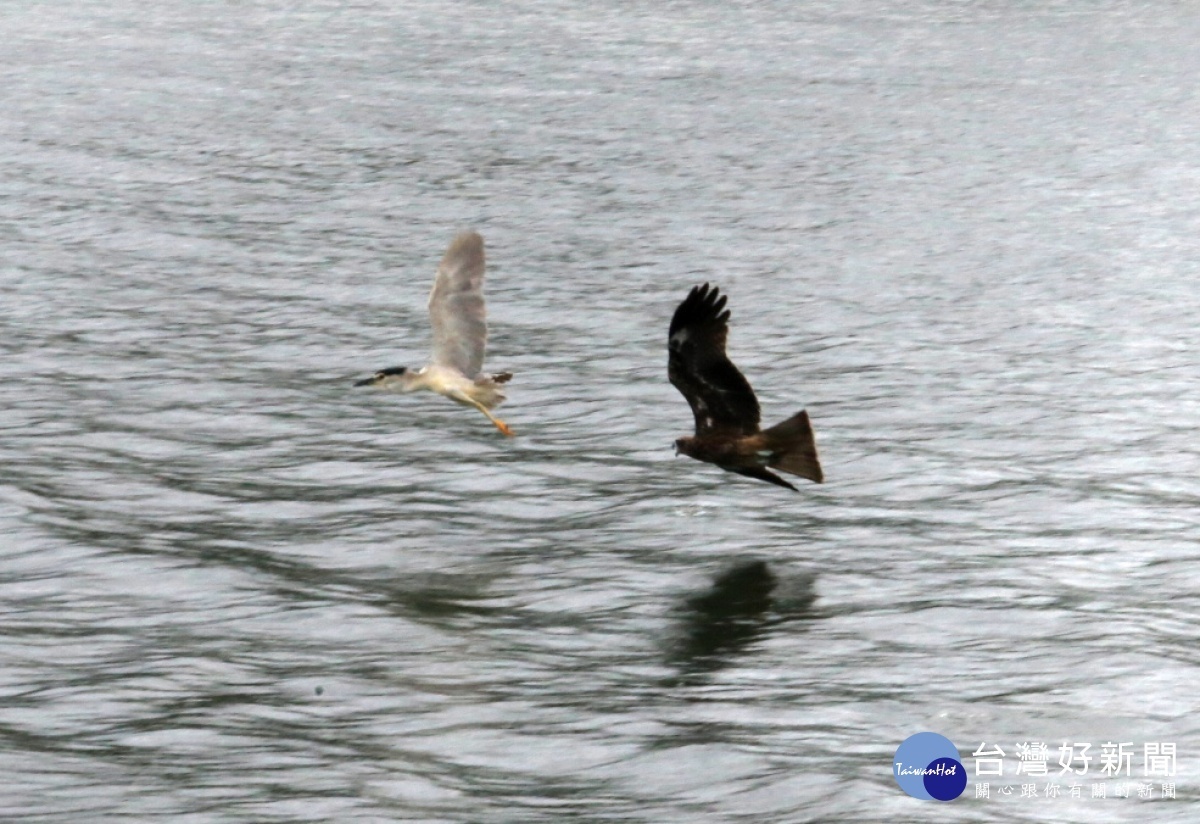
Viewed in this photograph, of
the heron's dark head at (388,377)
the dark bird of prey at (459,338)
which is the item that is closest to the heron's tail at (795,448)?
the dark bird of prey at (459,338)

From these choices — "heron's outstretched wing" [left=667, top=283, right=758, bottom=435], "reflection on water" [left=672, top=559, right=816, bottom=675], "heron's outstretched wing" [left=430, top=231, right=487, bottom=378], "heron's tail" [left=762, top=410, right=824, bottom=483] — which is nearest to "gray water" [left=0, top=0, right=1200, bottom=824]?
"reflection on water" [left=672, top=559, right=816, bottom=675]

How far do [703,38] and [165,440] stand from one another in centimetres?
3930

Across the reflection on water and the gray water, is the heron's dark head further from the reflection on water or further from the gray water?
the reflection on water

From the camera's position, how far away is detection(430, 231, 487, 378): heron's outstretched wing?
15375 millimetres

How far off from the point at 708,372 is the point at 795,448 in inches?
36.2

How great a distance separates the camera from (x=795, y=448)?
1518cm

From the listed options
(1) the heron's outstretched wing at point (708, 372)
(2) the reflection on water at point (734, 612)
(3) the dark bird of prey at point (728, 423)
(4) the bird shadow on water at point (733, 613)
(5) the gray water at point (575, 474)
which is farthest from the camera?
(3) the dark bird of prey at point (728, 423)

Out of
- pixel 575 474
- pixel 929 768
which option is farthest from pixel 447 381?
pixel 929 768

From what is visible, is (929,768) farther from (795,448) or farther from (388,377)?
(388,377)

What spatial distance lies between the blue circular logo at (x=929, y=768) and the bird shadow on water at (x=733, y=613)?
1725 millimetres

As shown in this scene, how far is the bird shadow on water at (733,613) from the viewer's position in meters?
13.8

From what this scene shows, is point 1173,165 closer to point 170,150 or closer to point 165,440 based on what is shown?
point 170,150

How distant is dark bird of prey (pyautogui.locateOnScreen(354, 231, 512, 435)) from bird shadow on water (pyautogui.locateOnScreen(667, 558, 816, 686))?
2.24 metres

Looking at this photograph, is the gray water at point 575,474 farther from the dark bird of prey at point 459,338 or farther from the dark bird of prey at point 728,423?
the dark bird of prey at point 459,338
